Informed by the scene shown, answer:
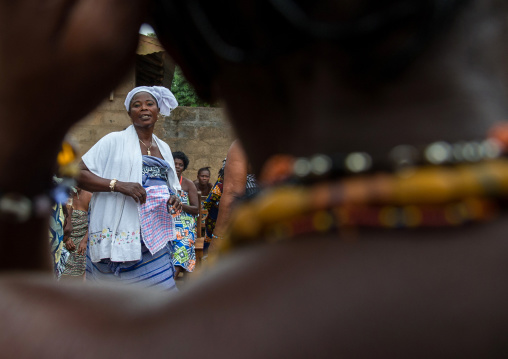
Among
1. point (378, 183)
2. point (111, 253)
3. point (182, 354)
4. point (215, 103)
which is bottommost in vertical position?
point (182, 354)

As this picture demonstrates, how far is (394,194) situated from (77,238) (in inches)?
263

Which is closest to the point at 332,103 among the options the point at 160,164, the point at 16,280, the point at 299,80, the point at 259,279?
the point at 299,80

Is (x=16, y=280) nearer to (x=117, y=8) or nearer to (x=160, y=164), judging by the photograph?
(x=117, y=8)

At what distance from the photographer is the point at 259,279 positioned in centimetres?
60

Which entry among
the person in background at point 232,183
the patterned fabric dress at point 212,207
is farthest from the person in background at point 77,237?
the person in background at point 232,183

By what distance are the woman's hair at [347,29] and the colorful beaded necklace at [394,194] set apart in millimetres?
104

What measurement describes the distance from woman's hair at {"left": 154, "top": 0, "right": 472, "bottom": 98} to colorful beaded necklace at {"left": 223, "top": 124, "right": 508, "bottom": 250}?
0.10 metres

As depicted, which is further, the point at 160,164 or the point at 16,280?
the point at 160,164

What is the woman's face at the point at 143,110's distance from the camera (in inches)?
194

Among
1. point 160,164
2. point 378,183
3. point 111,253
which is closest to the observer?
point 378,183

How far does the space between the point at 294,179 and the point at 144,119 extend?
4411 mm

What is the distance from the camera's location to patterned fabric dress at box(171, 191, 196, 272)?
5.46 meters

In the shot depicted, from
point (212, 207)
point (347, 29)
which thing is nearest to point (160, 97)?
point (212, 207)

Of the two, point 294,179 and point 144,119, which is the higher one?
point 144,119
